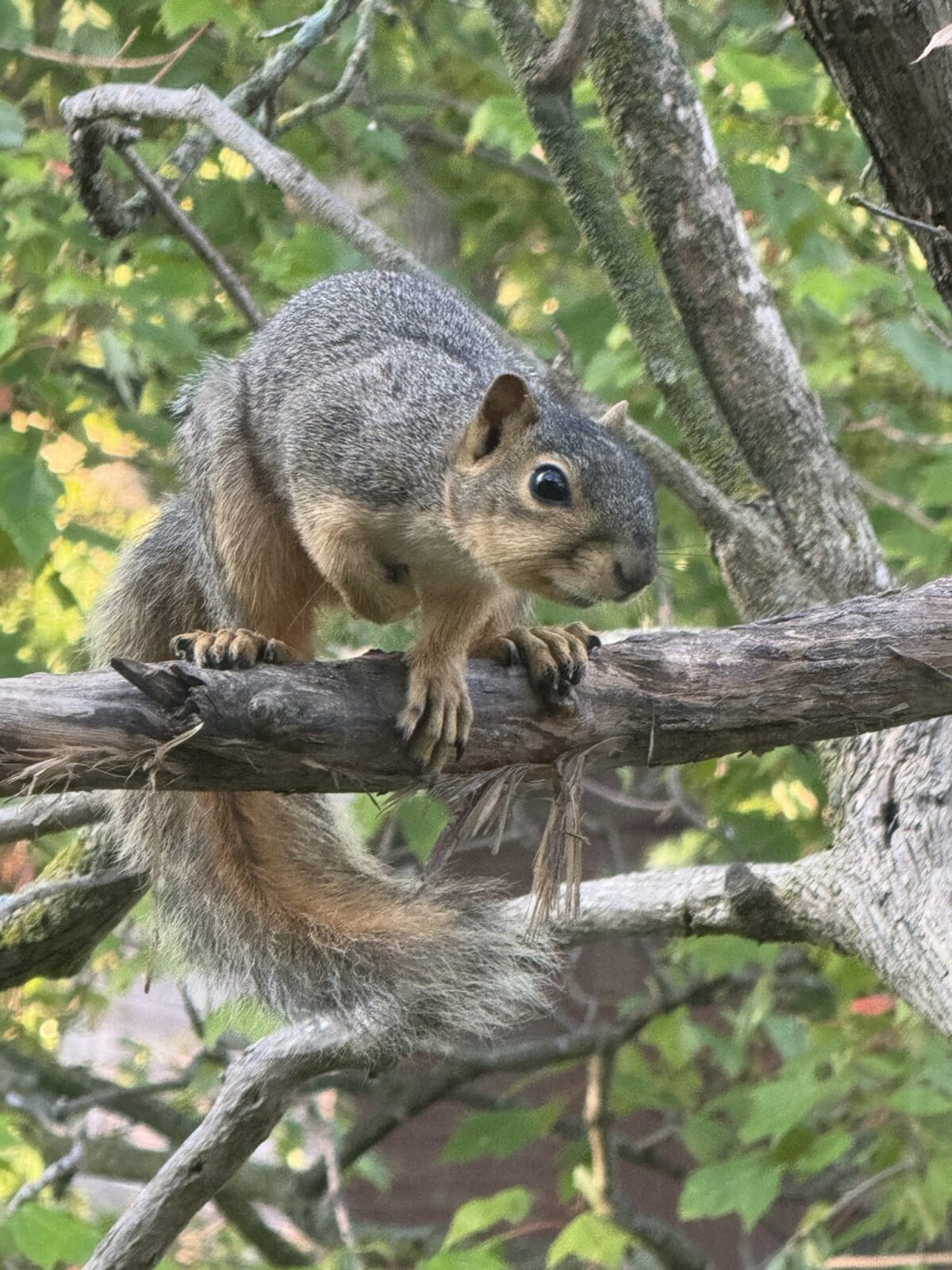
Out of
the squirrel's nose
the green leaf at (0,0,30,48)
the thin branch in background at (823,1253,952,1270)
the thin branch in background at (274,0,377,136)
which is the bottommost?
the thin branch in background at (823,1253,952,1270)

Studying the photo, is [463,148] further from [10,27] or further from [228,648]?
[228,648]

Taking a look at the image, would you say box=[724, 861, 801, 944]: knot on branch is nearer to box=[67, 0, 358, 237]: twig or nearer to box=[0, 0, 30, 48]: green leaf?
box=[67, 0, 358, 237]: twig

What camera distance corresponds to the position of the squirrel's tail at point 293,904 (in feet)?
6.12

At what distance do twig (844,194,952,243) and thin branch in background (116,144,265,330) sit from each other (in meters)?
1.14

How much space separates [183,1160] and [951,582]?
134cm

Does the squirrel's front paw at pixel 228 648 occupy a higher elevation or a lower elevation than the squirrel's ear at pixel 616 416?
higher

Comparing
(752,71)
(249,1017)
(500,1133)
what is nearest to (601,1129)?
(500,1133)

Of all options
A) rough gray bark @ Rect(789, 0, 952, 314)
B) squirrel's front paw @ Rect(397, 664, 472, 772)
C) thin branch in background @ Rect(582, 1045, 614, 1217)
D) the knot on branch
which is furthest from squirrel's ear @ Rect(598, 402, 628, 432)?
thin branch in background @ Rect(582, 1045, 614, 1217)

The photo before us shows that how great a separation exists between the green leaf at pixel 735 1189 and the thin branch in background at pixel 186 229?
68.2 inches

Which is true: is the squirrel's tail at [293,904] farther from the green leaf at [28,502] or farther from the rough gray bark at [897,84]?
the rough gray bark at [897,84]

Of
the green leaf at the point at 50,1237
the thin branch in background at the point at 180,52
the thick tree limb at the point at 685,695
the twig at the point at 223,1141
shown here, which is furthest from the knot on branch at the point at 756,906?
the thin branch in background at the point at 180,52

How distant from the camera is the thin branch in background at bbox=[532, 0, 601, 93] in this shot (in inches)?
84.5

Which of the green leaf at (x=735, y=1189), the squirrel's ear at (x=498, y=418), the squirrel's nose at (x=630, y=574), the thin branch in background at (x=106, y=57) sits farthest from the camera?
the thin branch in background at (x=106, y=57)

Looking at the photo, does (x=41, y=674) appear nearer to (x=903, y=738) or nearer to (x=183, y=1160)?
(x=183, y=1160)
